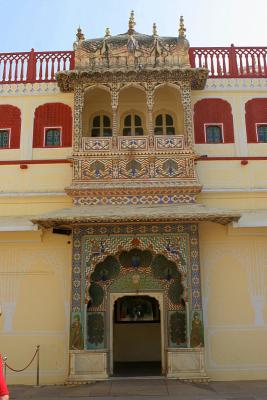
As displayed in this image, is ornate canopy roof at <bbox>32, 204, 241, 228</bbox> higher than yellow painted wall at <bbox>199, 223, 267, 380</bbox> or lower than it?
higher

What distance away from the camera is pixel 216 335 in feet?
34.0

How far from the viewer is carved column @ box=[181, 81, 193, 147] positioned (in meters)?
11.2

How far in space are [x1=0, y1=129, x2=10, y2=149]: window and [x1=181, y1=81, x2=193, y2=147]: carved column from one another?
475 cm

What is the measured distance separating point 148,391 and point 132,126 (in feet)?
22.2

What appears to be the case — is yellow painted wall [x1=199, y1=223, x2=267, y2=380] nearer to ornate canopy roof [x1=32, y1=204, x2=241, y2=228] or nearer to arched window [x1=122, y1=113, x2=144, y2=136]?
ornate canopy roof [x1=32, y1=204, x2=241, y2=228]

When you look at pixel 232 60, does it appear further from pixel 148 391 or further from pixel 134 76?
pixel 148 391

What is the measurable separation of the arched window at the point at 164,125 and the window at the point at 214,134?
3.11ft

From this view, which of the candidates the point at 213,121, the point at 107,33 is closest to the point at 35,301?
the point at 213,121

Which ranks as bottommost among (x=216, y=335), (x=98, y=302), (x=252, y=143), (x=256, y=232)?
(x=216, y=335)

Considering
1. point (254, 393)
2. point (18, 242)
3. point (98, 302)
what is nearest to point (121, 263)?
point (98, 302)

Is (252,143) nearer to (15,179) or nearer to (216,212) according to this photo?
(216,212)

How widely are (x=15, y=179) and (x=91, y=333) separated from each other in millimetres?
4169

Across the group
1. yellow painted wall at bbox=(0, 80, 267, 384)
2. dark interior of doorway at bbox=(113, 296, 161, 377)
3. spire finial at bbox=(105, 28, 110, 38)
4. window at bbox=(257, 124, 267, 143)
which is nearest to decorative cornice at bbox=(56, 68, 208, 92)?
spire finial at bbox=(105, 28, 110, 38)

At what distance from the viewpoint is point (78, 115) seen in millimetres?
11477
